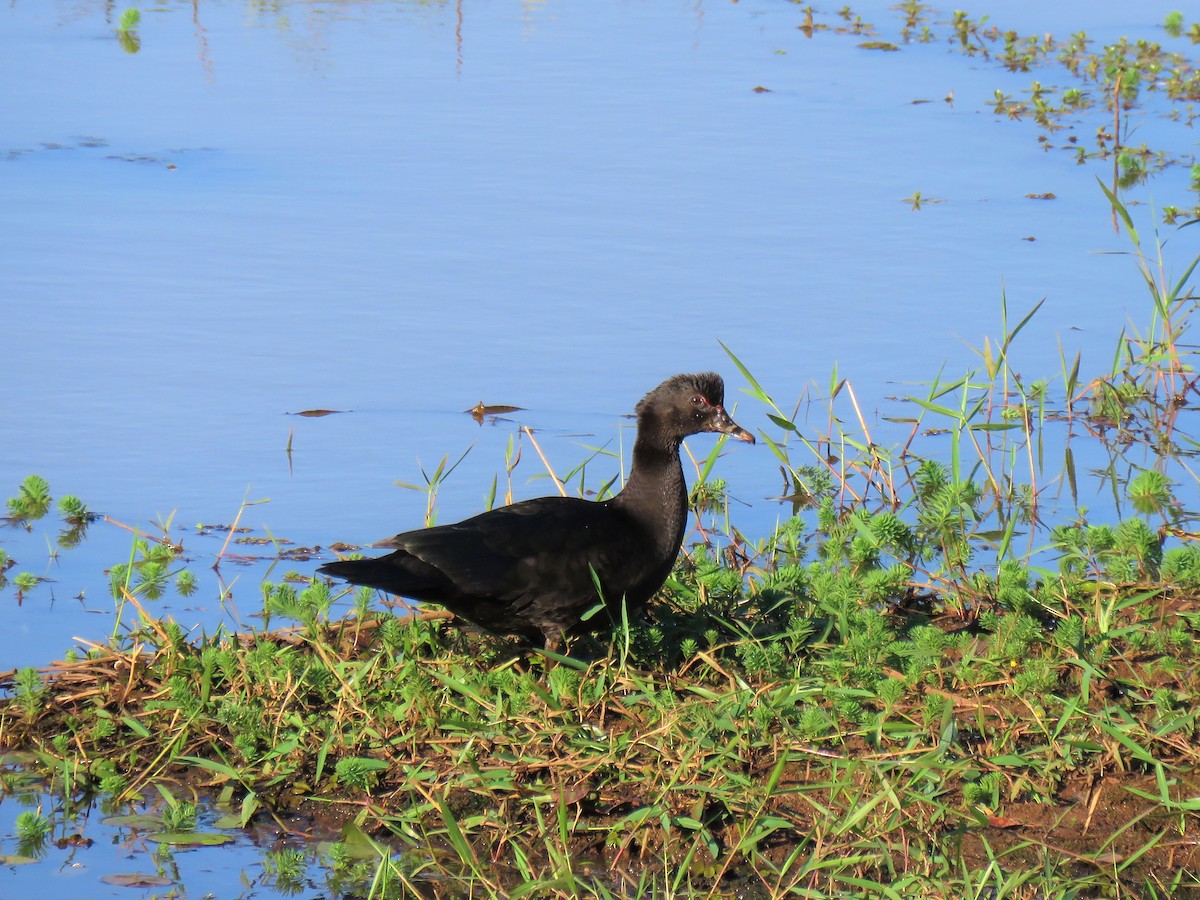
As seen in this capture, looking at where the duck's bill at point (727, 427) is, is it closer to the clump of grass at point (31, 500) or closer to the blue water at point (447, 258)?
the blue water at point (447, 258)

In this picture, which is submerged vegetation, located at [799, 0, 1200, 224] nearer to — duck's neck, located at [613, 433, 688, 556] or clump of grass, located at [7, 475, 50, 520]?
duck's neck, located at [613, 433, 688, 556]

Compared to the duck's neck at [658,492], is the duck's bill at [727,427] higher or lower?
higher

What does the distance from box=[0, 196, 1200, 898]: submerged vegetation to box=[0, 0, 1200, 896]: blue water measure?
0.52m

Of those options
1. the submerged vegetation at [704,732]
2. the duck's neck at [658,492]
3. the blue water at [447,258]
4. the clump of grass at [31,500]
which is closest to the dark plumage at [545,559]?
the duck's neck at [658,492]

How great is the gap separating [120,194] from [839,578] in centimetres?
610

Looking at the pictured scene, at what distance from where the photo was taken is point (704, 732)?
15.3 ft

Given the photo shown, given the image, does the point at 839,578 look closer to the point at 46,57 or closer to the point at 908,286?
the point at 908,286

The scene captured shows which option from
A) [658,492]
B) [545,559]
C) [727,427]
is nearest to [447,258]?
[727,427]

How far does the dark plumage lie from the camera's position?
5.04 metres

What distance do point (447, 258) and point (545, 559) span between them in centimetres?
442

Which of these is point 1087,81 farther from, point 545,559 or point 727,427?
point 545,559

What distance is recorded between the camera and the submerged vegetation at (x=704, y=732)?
14.3 feet

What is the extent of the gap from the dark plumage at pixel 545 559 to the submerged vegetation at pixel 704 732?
0.15 m

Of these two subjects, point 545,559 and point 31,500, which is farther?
point 31,500
